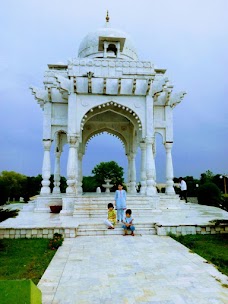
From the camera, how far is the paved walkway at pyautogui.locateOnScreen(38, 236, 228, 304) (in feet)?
13.7

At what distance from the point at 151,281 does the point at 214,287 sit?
3.36 ft

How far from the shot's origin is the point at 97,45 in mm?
20016

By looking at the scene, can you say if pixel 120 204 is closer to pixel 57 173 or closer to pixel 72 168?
pixel 72 168

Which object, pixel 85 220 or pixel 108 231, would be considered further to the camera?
pixel 85 220

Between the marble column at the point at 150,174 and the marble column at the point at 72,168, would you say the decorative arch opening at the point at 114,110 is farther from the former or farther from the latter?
the marble column at the point at 150,174

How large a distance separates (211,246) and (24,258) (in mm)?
4876

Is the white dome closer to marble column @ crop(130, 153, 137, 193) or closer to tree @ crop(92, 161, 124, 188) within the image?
marble column @ crop(130, 153, 137, 193)

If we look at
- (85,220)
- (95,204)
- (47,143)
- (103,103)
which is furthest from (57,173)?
(85,220)

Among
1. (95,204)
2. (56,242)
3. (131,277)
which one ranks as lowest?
(131,277)

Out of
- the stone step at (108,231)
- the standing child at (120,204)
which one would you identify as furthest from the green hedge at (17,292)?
the standing child at (120,204)

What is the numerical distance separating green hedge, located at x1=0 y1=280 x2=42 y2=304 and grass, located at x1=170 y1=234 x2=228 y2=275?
12.6 feet

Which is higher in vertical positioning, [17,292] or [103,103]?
[103,103]

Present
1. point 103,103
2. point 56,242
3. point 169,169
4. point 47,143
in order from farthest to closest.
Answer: point 169,169 < point 47,143 < point 103,103 < point 56,242

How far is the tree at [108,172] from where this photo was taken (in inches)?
1441
